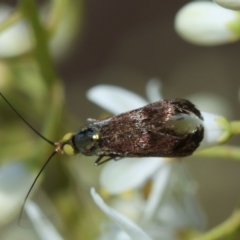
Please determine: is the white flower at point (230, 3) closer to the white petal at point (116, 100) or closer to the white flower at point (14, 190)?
the white petal at point (116, 100)

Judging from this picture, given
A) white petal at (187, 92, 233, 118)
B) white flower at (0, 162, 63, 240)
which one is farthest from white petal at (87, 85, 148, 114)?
white petal at (187, 92, 233, 118)

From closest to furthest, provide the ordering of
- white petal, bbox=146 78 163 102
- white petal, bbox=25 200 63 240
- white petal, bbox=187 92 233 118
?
white petal, bbox=25 200 63 240 < white petal, bbox=146 78 163 102 < white petal, bbox=187 92 233 118

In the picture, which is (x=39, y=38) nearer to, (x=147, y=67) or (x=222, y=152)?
(x=222, y=152)

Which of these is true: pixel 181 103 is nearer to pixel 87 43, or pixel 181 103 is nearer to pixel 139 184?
pixel 139 184

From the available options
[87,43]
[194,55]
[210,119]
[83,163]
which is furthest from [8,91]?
[87,43]

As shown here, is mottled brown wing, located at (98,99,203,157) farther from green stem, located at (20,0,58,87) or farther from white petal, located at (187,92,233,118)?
white petal, located at (187,92,233,118)

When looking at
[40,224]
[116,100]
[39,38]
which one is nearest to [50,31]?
[39,38]

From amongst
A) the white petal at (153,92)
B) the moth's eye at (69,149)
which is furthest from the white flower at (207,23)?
the moth's eye at (69,149)
